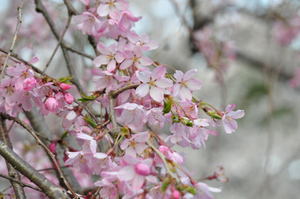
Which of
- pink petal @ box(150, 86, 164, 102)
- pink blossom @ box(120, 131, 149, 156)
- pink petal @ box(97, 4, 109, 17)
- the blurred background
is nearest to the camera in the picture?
pink blossom @ box(120, 131, 149, 156)

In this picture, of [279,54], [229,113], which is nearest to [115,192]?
[229,113]

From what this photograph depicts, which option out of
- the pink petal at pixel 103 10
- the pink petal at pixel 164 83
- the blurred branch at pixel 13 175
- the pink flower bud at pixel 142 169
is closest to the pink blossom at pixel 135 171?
the pink flower bud at pixel 142 169

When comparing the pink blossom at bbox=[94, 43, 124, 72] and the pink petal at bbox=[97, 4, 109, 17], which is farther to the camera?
the pink petal at bbox=[97, 4, 109, 17]

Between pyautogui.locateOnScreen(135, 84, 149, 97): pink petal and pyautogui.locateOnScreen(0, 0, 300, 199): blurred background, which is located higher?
pyautogui.locateOnScreen(0, 0, 300, 199): blurred background

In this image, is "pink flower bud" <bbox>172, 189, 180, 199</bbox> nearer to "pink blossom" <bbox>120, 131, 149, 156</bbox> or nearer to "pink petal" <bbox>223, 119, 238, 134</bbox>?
"pink blossom" <bbox>120, 131, 149, 156</bbox>

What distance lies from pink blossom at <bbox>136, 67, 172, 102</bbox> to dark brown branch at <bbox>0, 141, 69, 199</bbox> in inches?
10.0

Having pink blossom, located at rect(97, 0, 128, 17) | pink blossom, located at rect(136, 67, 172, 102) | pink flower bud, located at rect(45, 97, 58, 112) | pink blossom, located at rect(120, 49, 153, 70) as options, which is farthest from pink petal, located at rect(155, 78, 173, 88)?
pink blossom, located at rect(97, 0, 128, 17)

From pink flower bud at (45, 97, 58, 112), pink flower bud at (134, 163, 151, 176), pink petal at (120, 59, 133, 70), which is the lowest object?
pink flower bud at (134, 163, 151, 176)

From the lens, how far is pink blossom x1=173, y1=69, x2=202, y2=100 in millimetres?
1032

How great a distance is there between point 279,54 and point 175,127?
387 centimetres

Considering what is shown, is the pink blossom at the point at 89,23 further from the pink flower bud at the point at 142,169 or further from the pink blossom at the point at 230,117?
the pink flower bud at the point at 142,169

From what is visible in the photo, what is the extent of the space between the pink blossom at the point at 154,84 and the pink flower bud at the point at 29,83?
0.72 feet

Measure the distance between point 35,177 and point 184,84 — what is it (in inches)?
14.5

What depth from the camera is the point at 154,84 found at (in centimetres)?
99
